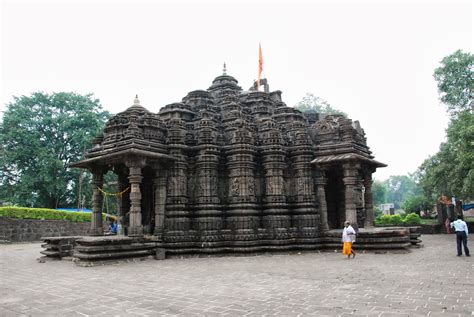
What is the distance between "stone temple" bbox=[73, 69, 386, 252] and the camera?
13.5 m

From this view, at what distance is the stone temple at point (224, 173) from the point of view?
13523 millimetres

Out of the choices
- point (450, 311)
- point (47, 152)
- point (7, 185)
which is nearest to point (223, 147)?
point (450, 311)

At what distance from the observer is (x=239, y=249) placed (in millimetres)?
13484

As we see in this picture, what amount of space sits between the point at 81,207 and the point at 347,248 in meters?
27.8

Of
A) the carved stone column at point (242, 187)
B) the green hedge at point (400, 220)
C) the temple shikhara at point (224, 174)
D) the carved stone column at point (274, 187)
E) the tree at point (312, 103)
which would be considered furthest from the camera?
the tree at point (312, 103)

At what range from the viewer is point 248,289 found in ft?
23.1

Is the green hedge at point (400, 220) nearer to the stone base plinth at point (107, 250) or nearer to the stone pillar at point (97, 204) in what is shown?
the stone pillar at point (97, 204)

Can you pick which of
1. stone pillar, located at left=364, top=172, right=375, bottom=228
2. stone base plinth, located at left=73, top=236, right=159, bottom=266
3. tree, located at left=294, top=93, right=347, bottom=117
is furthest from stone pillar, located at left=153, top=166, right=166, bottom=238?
tree, located at left=294, top=93, right=347, bottom=117

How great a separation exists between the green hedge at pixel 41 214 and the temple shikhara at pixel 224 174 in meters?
10.7

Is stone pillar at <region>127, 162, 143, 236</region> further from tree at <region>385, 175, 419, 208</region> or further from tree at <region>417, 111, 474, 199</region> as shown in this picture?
tree at <region>385, 175, 419, 208</region>

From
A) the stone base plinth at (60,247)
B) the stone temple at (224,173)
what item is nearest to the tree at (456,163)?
the stone temple at (224,173)

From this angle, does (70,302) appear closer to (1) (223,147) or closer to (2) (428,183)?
(1) (223,147)

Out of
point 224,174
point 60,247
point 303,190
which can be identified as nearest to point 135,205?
point 60,247

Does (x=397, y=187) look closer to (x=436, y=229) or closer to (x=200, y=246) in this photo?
(x=436, y=229)
